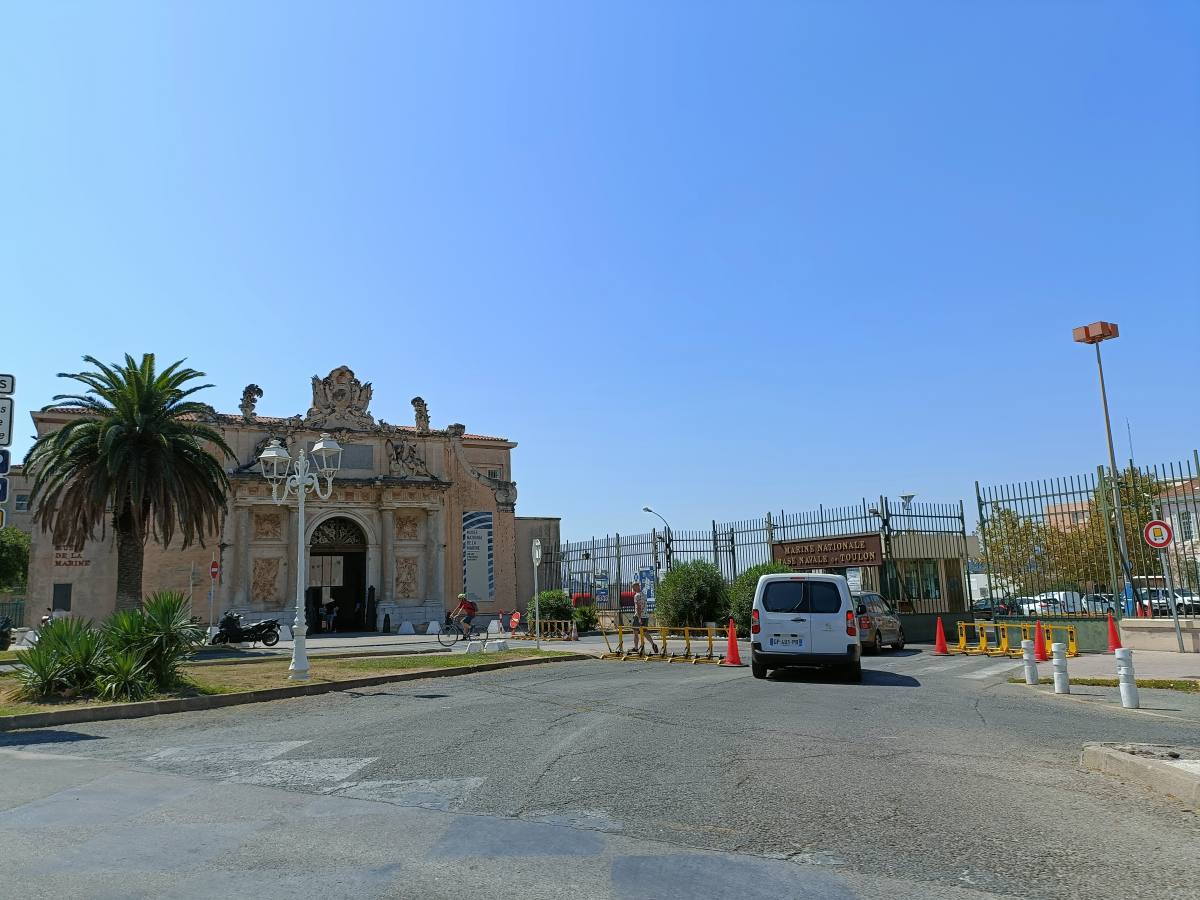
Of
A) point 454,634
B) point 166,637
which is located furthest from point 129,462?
point 166,637

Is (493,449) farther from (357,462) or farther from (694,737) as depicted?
(694,737)

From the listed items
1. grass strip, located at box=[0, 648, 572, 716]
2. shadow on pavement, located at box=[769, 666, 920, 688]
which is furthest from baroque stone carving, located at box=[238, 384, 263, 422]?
shadow on pavement, located at box=[769, 666, 920, 688]

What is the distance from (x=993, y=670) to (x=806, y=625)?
472 cm

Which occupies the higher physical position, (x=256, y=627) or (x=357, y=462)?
(x=357, y=462)

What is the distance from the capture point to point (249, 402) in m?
40.5

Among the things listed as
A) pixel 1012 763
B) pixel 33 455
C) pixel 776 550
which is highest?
pixel 33 455

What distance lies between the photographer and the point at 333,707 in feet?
41.9

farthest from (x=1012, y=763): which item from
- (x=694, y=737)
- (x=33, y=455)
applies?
(x=33, y=455)

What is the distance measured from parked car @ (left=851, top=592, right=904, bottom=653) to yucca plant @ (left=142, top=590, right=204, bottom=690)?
13505 mm

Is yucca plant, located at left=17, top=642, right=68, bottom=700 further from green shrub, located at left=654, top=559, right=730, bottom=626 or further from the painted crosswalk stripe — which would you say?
green shrub, located at left=654, top=559, right=730, bottom=626

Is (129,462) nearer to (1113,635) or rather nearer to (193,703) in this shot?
(193,703)

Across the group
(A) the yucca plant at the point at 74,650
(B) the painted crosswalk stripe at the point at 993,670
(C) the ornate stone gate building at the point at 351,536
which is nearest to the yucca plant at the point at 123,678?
(A) the yucca plant at the point at 74,650

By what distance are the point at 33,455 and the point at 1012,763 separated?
100ft

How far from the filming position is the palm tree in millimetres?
26000
